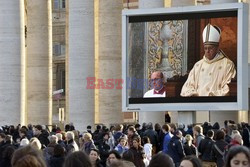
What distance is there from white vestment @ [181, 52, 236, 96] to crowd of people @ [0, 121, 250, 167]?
12.8 ft

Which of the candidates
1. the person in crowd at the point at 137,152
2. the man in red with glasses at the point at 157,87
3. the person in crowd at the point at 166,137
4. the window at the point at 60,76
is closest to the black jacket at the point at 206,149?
the person in crowd at the point at 166,137

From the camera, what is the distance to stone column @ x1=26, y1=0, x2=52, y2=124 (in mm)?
62062

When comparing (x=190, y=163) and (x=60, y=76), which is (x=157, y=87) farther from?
(x=60, y=76)

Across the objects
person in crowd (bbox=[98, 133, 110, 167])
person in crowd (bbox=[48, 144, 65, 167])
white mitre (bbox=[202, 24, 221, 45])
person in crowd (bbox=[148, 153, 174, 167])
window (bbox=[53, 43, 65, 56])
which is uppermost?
window (bbox=[53, 43, 65, 56])

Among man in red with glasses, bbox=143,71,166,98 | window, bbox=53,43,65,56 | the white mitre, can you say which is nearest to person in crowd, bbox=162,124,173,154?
the white mitre

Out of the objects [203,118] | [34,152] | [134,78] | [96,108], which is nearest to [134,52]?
[134,78]

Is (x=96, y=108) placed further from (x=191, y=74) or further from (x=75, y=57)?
(x=191, y=74)

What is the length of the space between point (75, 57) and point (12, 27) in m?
3.80

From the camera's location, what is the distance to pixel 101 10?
2343 inches

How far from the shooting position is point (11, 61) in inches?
2163

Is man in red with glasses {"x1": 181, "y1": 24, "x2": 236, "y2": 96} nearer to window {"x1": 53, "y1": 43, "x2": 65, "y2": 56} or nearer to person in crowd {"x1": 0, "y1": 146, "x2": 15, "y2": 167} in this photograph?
person in crowd {"x1": 0, "y1": 146, "x2": 15, "y2": 167}

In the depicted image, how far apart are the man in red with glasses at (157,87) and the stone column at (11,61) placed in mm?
10962

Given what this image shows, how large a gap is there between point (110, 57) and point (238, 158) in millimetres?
46112

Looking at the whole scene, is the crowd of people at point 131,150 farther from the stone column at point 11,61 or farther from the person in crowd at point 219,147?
the stone column at point 11,61
